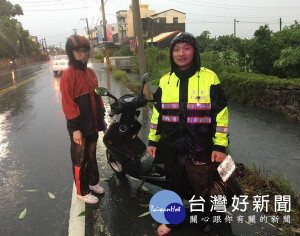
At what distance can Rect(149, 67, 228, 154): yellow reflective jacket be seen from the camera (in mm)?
2311

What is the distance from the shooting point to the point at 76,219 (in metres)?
3.06

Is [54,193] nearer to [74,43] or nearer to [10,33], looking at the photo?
[74,43]

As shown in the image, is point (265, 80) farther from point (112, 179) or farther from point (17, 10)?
point (17, 10)

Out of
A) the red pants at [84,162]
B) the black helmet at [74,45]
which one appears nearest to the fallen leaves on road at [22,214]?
the red pants at [84,162]

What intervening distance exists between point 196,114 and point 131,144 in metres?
1.26

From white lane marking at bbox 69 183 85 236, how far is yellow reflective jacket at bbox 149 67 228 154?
1386 mm

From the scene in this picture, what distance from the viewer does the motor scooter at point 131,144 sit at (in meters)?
3.09

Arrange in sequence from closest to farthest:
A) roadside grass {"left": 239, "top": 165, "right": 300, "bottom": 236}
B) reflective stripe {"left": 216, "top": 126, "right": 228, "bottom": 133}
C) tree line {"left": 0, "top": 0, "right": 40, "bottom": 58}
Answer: reflective stripe {"left": 216, "top": 126, "right": 228, "bottom": 133} → roadside grass {"left": 239, "top": 165, "right": 300, "bottom": 236} → tree line {"left": 0, "top": 0, "right": 40, "bottom": 58}

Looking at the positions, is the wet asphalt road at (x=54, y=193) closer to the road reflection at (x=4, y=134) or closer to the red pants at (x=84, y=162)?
the road reflection at (x=4, y=134)

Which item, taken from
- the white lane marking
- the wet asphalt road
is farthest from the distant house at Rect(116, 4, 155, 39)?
the white lane marking

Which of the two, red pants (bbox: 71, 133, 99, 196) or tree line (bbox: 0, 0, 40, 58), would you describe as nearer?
red pants (bbox: 71, 133, 99, 196)

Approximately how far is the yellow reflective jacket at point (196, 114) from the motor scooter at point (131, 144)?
62cm

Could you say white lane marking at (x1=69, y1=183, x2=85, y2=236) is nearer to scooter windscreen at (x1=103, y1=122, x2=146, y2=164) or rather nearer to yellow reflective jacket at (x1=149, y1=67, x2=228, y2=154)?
scooter windscreen at (x1=103, y1=122, x2=146, y2=164)

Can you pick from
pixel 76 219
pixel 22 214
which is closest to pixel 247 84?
pixel 76 219
